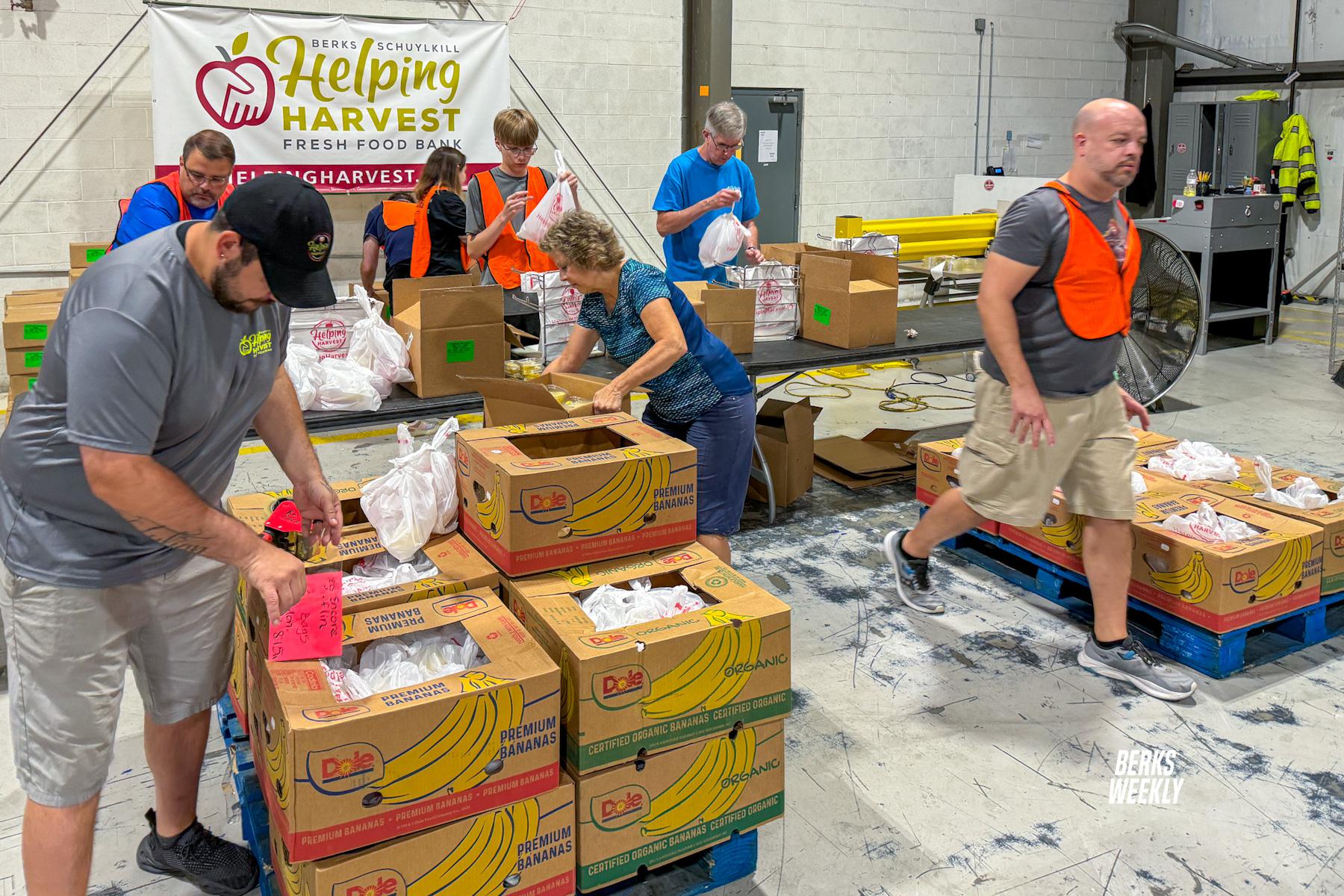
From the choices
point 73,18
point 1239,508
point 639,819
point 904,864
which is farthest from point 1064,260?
point 73,18

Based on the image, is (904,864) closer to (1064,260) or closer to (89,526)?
(1064,260)

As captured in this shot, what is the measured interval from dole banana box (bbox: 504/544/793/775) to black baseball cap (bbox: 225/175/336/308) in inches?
30.6

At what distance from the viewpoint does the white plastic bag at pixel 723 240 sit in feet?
14.9

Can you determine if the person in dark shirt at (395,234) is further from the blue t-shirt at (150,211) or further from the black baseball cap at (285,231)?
the black baseball cap at (285,231)

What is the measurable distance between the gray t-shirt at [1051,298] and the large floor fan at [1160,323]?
297cm

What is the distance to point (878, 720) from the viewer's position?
119 inches

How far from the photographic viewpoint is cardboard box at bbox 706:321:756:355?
171 inches

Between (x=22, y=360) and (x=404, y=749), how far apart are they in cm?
305

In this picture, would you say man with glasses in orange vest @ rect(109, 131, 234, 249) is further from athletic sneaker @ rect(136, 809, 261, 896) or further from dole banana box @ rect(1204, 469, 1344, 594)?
dole banana box @ rect(1204, 469, 1344, 594)

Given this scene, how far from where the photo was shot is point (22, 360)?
4.04m

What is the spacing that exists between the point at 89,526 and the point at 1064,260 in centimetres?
233

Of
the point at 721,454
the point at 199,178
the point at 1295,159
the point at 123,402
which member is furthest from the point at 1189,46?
the point at 123,402

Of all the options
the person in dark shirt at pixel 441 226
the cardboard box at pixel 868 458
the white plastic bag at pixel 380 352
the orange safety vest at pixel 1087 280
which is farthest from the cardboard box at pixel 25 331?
the orange safety vest at pixel 1087 280

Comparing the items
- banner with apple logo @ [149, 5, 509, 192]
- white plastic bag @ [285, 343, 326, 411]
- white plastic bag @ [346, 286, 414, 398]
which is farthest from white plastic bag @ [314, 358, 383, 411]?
banner with apple logo @ [149, 5, 509, 192]
